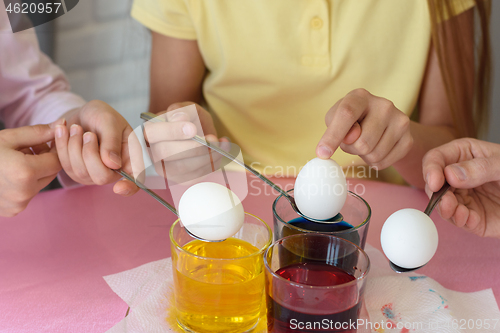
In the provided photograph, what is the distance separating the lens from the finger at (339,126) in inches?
21.5

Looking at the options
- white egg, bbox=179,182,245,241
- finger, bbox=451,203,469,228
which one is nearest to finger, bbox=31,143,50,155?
white egg, bbox=179,182,245,241

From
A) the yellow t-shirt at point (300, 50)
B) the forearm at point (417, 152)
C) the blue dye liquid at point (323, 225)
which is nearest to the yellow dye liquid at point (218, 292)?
the blue dye liquid at point (323, 225)

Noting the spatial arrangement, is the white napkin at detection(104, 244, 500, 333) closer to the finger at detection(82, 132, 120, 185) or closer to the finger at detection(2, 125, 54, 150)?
the finger at detection(82, 132, 120, 185)

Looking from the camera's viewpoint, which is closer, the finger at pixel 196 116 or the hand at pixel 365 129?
the hand at pixel 365 129

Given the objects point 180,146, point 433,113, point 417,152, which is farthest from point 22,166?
point 433,113

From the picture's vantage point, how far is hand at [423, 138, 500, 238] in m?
0.60

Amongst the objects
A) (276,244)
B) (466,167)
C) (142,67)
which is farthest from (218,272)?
(142,67)

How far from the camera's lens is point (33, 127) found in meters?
0.67

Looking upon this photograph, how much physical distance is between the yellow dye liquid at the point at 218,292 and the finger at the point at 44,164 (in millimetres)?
314

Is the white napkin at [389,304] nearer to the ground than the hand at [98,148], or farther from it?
nearer to the ground

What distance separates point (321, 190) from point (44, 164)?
17.3 inches

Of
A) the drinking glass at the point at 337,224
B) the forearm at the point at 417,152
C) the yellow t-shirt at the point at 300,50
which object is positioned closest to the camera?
the drinking glass at the point at 337,224

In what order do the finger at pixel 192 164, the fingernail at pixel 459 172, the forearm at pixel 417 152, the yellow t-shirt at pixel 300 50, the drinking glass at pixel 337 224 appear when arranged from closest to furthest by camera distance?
the drinking glass at pixel 337 224, the fingernail at pixel 459 172, the finger at pixel 192 164, the forearm at pixel 417 152, the yellow t-shirt at pixel 300 50

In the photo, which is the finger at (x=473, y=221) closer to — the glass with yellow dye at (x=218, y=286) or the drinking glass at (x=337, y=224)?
the drinking glass at (x=337, y=224)
